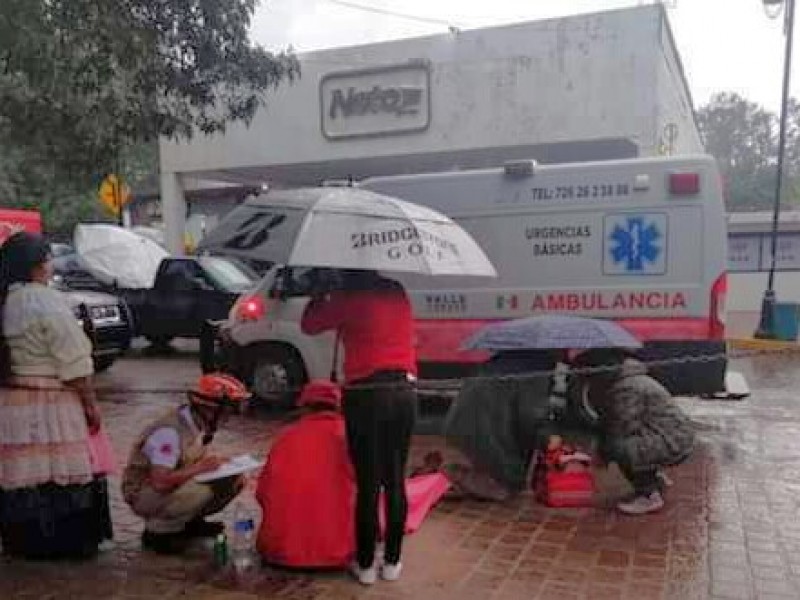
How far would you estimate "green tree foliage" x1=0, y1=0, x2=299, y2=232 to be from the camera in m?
4.34

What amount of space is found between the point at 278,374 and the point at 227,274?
18.0 ft

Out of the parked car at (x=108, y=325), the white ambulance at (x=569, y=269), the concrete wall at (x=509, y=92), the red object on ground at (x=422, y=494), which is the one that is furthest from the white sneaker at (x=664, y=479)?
the concrete wall at (x=509, y=92)

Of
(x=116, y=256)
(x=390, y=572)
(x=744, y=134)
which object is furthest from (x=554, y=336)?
(x=744, y=134)

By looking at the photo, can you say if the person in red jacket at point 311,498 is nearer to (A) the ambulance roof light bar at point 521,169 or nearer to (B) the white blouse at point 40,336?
(B) the white blouse at point 40,336

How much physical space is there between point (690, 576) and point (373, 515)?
1.69 m

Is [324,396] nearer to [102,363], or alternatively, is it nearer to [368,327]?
[368,327]

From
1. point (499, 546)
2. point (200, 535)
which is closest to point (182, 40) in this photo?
point (200, 535)

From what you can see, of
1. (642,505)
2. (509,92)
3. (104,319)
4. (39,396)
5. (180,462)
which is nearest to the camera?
(39,396)

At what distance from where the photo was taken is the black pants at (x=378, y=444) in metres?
4.09

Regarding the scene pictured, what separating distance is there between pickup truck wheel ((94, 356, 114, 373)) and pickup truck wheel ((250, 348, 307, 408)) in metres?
4.04

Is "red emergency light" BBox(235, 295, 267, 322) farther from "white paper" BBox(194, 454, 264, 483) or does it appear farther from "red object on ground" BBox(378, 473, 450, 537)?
"white paper" BBox(194, 454, 264, 483)

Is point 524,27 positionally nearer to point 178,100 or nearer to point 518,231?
point 518,231

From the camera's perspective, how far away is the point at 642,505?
5.39 m

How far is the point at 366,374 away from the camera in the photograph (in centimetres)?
412
